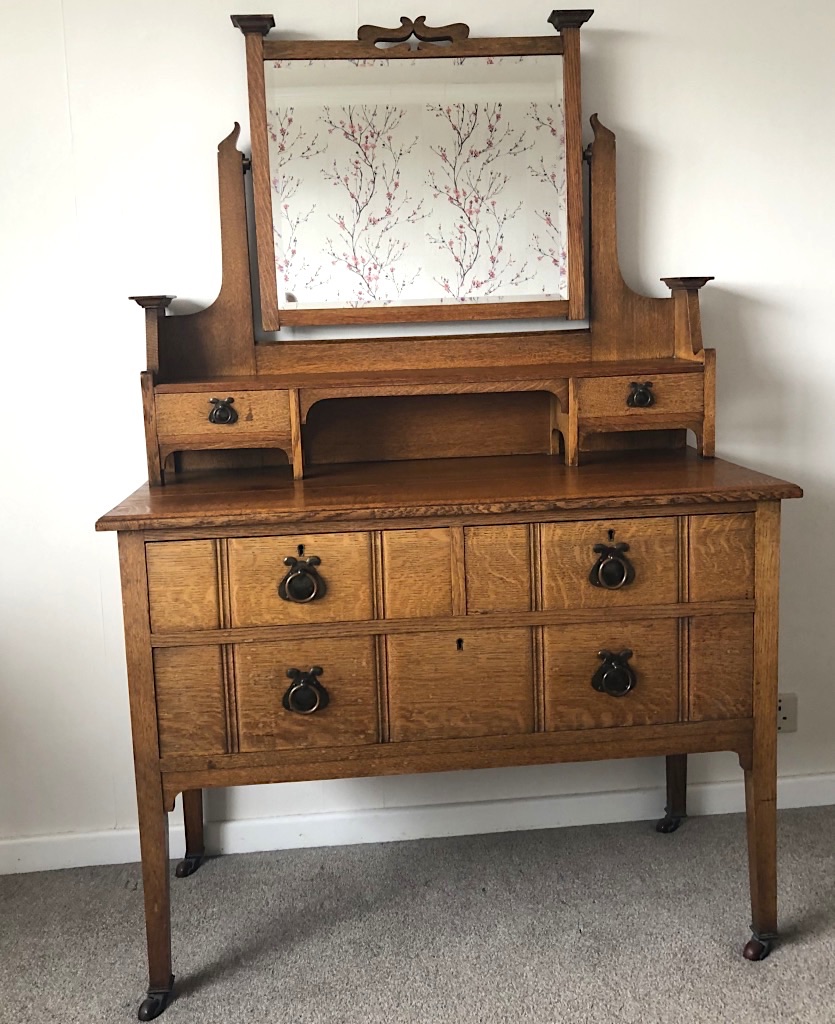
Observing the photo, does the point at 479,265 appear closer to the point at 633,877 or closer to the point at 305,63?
the point at 305,63

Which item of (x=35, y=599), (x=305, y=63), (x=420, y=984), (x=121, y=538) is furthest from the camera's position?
(x=35, y=599)

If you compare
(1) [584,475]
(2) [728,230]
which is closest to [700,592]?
(1) [584,475]

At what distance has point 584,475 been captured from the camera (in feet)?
6.89

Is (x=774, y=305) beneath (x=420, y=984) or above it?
above

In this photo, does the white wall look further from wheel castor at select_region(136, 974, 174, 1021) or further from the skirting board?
wheel castor at select_region(136, 974, 174, 1021)

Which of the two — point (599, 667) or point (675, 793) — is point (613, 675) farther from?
point (675, 793)

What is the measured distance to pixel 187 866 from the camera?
8.03ft

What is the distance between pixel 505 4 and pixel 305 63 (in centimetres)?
48

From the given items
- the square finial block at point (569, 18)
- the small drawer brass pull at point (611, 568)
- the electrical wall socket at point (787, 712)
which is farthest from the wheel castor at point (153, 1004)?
the square finial block at point (569, 18)

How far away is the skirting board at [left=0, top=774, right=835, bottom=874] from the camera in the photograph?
8.23ft

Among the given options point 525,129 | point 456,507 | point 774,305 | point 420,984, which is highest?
point 525,129

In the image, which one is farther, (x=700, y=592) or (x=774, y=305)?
(x=774, y=305)

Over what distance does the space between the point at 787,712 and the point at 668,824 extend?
1.42ft

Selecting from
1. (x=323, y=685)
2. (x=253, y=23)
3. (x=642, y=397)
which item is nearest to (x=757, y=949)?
(x=323, y=685)
